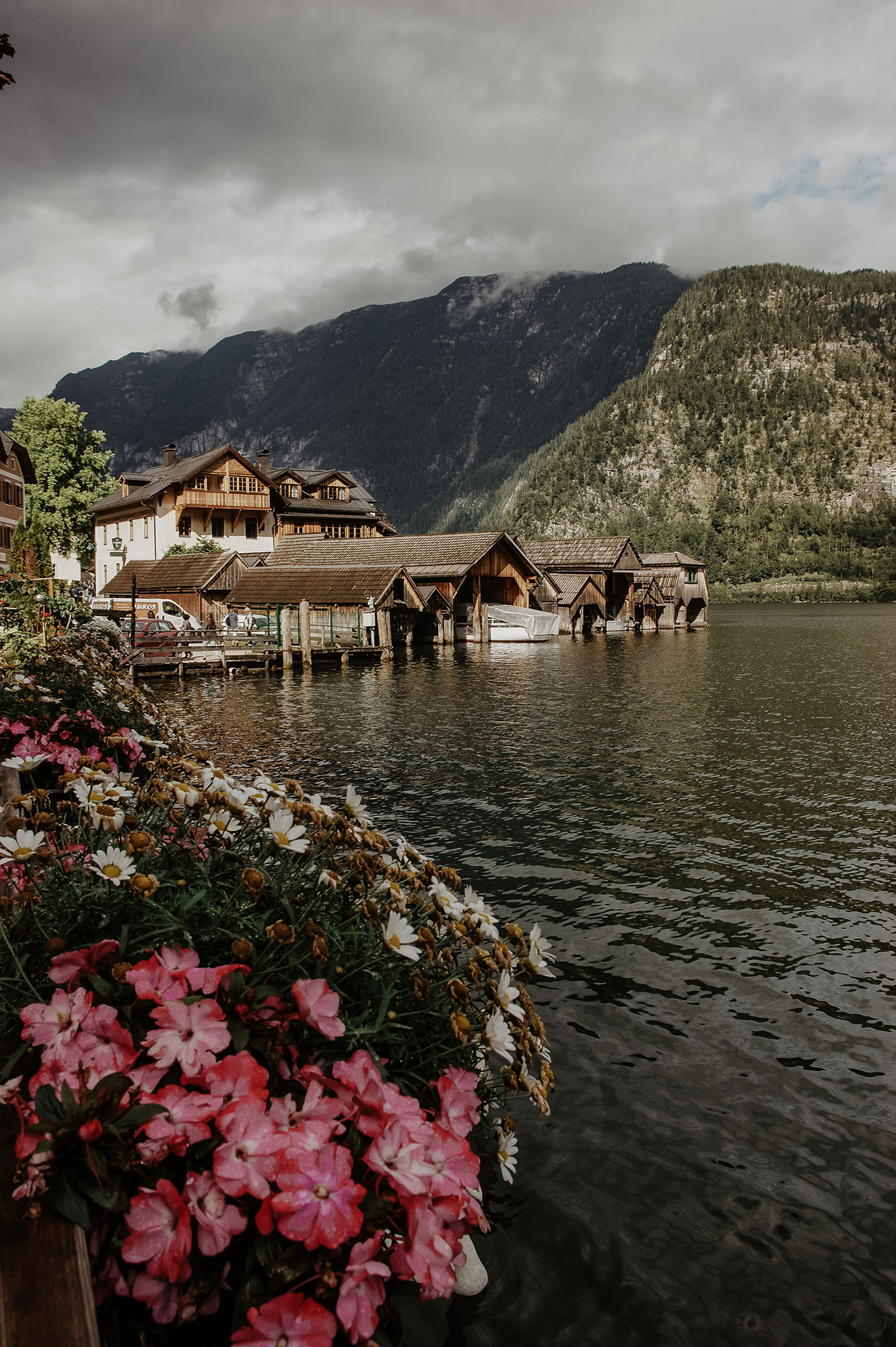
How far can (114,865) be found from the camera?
307 cm

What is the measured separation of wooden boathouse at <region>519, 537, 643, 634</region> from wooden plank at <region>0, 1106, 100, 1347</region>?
65005 mm

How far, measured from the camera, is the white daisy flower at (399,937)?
308 centimetres

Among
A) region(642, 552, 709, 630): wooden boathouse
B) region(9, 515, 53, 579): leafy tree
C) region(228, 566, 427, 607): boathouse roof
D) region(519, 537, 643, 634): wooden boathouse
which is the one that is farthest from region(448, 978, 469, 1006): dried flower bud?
region(642, 552, 709, 630): wooden boathouse

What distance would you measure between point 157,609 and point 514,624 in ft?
71.5

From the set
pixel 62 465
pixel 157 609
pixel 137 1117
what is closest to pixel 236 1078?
pixel 137 1117

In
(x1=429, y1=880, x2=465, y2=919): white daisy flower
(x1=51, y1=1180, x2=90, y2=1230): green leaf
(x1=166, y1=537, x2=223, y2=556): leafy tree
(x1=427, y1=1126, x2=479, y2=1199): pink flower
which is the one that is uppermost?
(x1=166, y1=537, x2=223, y2=556): leafy tree

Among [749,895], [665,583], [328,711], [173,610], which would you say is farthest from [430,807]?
[665,583]

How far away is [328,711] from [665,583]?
210ft

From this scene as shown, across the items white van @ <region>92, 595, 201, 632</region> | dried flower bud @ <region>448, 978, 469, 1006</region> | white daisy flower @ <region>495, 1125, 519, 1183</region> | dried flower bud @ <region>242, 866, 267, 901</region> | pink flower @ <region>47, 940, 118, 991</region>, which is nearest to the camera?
pink flower @ <region>47, 940, 118, 991</region>

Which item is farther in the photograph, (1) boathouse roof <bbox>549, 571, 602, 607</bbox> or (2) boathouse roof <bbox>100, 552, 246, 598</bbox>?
(1) boathouse roof <bbox>549, 571, 602, 607</bbox>

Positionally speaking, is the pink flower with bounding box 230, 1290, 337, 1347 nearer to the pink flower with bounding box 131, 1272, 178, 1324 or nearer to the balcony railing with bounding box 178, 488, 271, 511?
the pink flower with bounding box 131, 1272, 178, 1324

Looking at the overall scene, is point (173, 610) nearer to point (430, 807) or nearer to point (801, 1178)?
point (430, 807)

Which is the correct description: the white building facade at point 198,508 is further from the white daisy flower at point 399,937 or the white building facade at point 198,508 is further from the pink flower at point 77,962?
the pink flower at point 77,962

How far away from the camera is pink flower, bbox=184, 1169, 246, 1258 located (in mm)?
2264
